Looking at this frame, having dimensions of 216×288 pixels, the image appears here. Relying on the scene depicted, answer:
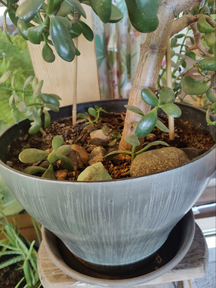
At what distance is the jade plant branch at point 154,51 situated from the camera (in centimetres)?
32

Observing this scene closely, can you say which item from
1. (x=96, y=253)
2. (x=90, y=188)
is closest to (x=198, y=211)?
(x=96, y=253)

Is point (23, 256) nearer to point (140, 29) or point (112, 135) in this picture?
point (112, 135)

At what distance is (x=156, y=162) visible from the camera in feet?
1.09

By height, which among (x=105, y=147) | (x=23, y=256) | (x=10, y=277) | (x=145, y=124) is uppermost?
(x=145, y=124)

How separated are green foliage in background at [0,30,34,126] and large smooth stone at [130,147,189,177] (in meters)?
0.60

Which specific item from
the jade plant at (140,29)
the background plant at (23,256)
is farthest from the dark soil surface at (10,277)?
the jade plant at (140,29)

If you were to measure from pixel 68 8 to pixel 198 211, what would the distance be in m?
1.08

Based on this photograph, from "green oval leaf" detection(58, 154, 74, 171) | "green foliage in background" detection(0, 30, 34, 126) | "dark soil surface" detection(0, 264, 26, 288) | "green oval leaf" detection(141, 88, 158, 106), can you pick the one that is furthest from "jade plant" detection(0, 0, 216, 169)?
"dark soil surface" detection(0, 264, 26, 288)

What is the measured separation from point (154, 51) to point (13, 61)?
22.9 inches

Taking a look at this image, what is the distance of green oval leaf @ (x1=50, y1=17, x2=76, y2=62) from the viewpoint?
0.23m

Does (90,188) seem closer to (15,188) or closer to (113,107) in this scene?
(15,188)

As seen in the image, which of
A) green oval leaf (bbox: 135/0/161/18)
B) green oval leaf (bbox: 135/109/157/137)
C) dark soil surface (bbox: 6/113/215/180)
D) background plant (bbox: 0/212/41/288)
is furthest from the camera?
background plant (bbox: 0/212/41/288)

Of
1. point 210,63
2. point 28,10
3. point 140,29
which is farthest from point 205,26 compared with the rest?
point 28,10

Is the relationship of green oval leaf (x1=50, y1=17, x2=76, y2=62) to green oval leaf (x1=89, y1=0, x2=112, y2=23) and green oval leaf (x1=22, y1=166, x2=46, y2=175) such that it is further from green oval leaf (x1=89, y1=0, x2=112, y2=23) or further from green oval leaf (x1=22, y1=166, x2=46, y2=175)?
green oval leaf (x1=22, y1=166, x2=46, y2=175)
